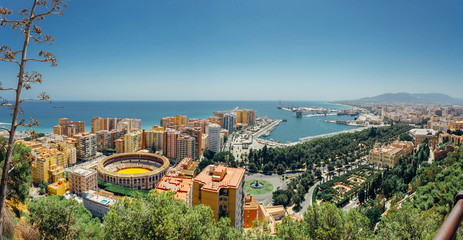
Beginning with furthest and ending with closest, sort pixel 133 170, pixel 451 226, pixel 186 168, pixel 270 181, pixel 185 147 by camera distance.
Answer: pixel 185 147 → pixel 133 170 → pixel 186 168 → pixel 270 181 → pixel 451 226

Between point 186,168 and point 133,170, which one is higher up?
point 186,168

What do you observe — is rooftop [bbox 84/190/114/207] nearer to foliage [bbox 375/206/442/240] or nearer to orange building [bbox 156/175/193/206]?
orange building [bbox 156/175/193/206]

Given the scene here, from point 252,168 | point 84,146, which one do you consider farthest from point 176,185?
point 84,146

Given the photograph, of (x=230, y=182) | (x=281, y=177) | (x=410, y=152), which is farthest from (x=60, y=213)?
(x=410, y=152)

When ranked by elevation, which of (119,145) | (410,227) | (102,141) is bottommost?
(119,145)

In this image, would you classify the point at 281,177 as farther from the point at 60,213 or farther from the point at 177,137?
the point at 60,213

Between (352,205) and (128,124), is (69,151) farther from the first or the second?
(352,205)

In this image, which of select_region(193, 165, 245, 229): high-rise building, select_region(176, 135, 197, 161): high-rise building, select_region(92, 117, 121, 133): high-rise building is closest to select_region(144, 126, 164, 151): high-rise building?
select_region(176, 135, 197, 161): high-rise building
